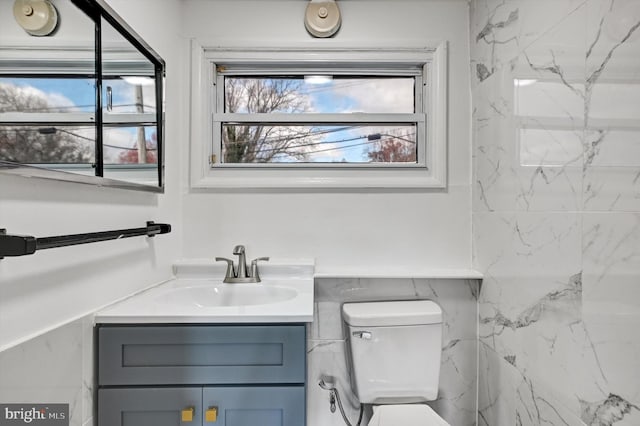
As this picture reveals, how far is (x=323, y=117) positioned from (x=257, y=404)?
1269 millimetres

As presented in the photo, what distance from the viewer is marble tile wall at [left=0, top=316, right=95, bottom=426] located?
0.80 meters

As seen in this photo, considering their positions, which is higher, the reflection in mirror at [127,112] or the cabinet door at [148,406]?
the reflection in mirror at [127,112]

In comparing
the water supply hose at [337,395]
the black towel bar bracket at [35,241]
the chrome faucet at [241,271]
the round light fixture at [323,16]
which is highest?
the round light fixture at [323,16]

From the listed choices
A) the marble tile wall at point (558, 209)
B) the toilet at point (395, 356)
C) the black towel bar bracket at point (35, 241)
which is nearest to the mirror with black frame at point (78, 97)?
the black towel bar bracket at point (35, 241)

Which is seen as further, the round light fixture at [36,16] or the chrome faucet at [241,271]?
the chrome faucet at [241,271]

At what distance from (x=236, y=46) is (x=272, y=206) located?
791 millimetres

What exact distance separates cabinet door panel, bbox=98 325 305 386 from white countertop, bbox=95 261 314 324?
1.3 inches

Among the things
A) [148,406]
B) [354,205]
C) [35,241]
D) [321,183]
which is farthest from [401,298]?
[35,241]

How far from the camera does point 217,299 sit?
1.56 m

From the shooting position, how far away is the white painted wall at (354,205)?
1.77 m

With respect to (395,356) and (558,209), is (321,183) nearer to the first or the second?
(395,356)

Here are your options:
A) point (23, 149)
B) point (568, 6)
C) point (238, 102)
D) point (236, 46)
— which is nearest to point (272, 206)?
point (238, 102)

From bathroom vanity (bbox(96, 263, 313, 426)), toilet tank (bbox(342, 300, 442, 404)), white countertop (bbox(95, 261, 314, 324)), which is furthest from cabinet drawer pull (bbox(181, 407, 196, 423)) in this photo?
toilet tank (bbox(342, 300, 442, 404))

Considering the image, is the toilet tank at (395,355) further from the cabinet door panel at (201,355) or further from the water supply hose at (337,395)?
the cabinet door panel at (201,355)
